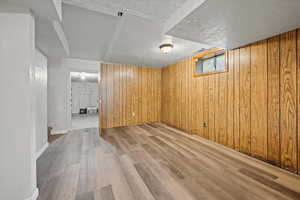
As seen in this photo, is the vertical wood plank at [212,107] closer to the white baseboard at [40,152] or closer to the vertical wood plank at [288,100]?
the vertical wood plank at [288,100]

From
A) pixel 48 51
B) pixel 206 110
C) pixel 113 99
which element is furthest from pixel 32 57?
pixel 206 110

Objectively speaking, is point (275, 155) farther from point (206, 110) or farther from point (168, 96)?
point (168, 96)

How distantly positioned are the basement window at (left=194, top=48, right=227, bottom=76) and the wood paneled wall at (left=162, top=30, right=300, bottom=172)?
0.45ft

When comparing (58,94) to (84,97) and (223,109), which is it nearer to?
(223,109)

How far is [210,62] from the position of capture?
118 inches

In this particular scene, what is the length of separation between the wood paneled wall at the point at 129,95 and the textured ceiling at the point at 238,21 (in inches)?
115

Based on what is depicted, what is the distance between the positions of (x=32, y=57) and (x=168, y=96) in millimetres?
3872

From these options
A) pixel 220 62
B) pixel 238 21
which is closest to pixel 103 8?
pixel 238 21

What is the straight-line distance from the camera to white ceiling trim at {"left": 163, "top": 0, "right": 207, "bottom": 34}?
4.14 ft

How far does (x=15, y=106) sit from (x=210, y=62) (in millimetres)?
3594

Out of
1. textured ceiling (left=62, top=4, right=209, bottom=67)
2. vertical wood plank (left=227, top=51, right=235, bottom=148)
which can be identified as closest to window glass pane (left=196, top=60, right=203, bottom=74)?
textured ceiling (left=62, top=4, right=209, bottom=67)

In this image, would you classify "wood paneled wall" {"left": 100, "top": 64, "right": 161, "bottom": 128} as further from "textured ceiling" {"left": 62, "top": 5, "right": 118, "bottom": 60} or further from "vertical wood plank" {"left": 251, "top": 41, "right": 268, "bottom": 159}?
"vertical wood plank" {"left": 251, "top": 41, "right": 268, "bottom": 159}

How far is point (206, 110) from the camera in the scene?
3.06 m

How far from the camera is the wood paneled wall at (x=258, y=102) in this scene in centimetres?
173
